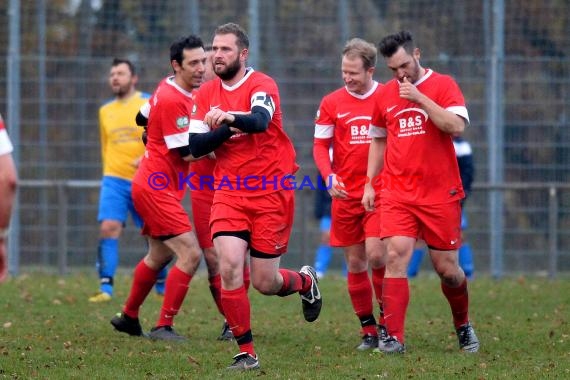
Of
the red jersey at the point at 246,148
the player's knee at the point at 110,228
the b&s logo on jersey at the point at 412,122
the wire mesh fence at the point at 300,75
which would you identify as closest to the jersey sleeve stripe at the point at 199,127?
the red jersey at the point at 246,148

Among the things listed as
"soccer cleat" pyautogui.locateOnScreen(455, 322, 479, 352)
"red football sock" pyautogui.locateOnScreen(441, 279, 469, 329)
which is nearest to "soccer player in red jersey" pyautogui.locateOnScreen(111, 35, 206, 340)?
"red football sock" pyautogui.locateOnScreen(441, 279, 469, 329)

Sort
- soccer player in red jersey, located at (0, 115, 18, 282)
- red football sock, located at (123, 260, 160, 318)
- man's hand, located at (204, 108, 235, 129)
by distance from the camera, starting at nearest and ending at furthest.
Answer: soccer player in red jersey, located at (0, 115, 18, 282), man's hand, located at (204, 108, 235, 129), red football sock, located at (123, 260, 160, 318)

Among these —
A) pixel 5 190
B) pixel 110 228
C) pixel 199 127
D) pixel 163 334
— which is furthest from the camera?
pixel 110 228

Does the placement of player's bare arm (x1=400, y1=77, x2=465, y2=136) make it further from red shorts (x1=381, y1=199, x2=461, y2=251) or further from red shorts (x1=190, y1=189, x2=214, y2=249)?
red shorts (x1=190, y1=189, x2=214, y2=249)

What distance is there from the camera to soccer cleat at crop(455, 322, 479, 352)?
8.55 m

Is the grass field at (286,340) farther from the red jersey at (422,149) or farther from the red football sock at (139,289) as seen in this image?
the red jersey at (422,149)

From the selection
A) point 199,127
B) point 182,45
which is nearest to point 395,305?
point 199,127

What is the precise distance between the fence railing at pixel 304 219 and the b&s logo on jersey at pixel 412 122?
710cm

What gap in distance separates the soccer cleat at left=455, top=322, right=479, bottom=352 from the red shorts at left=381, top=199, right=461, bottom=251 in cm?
68

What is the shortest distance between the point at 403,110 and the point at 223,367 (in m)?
2.19

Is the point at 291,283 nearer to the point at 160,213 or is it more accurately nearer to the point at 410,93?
the point at 160,213

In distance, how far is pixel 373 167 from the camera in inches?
337

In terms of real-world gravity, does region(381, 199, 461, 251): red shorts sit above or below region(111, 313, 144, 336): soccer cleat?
above

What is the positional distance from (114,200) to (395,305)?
14.9 feet
